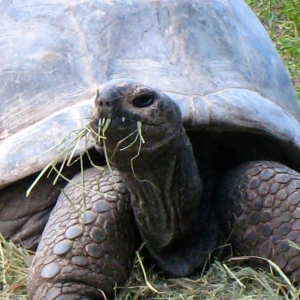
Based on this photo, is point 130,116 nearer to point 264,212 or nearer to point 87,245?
point 87,245

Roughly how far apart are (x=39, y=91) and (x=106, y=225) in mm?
650

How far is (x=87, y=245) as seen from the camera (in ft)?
9.16

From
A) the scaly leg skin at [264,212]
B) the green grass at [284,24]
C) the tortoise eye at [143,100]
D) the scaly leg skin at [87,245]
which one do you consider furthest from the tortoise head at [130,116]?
the green grass at [284,24]

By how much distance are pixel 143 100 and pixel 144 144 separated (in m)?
0.14

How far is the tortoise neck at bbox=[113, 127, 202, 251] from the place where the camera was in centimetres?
263

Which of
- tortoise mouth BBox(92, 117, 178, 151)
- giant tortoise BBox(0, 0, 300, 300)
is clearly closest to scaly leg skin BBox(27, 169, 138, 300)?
giant tortoise BBox(0, 0, 300, 300)

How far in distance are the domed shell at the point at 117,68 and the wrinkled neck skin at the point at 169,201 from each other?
248mm

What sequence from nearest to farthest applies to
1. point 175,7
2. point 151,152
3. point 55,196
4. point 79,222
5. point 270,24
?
point 151,152 → point 79,222 → point 55,196 → point 175,7 → point 270,24

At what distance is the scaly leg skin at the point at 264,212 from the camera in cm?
293

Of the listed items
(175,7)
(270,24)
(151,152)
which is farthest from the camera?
(270,24)

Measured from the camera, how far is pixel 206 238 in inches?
123

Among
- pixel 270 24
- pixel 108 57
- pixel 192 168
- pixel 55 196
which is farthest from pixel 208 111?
pixel 270 24

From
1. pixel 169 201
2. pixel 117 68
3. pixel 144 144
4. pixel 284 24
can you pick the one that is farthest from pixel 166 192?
pixel 284 24

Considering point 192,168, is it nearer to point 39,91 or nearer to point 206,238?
point 206,238
